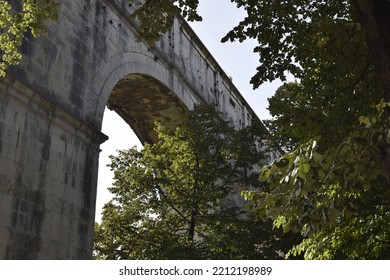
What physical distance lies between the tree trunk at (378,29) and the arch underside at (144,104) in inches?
458

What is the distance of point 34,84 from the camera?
34.3ft

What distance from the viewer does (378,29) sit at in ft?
16.6

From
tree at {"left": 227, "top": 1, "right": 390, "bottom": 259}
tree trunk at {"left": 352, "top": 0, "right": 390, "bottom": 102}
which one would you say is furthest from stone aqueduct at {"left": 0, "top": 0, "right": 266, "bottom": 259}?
tree trunk at {"left": 352, "top": 0, "right": 390, "bottom": 102}

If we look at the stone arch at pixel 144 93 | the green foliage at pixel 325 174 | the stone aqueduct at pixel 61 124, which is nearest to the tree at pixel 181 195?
the stone aqueduct at pixel 61 124

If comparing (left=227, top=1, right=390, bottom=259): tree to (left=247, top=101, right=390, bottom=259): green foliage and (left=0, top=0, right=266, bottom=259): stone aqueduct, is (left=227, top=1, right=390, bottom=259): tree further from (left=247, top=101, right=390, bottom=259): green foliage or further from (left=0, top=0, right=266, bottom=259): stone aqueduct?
(left=0, top=0, right=266, bottom=259): stone aqueduct

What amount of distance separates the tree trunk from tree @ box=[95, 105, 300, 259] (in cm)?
679

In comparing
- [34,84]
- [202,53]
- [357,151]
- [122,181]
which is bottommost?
[357,151]

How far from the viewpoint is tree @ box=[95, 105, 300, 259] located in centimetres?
1158

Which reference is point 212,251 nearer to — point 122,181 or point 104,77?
point 122,181

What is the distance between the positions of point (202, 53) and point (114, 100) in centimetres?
553

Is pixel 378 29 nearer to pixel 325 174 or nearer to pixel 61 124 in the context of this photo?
pixel 325 174

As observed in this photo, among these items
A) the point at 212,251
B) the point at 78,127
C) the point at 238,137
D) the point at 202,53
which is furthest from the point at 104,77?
the point at 202,53

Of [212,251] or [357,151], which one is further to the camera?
[212,251]
